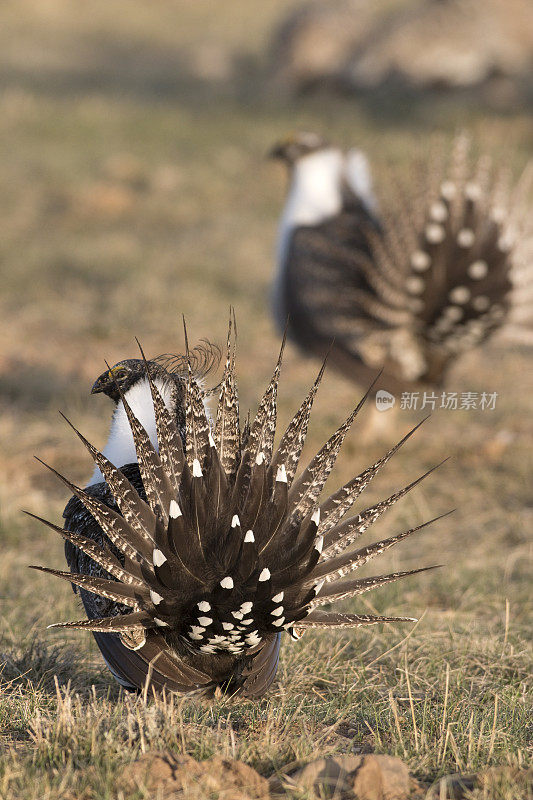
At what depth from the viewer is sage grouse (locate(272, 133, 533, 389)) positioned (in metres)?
4.95

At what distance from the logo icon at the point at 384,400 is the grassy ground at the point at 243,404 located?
212 mm

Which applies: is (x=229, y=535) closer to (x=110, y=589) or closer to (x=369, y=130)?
(x=110, y=589)

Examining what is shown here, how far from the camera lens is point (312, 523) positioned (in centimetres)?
229

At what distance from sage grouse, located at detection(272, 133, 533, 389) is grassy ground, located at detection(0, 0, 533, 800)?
71cm

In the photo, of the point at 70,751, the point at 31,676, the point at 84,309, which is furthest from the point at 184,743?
the point at 84,309

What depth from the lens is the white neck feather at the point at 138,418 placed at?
110 inches

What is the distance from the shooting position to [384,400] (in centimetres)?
566

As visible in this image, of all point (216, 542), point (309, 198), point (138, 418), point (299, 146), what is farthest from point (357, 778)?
point (299, 146)

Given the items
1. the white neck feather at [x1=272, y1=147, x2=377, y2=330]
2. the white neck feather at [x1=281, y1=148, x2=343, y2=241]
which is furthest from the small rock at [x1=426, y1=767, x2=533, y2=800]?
the white neck feather at [x1=281, y1=148, x2=343, y2=241]

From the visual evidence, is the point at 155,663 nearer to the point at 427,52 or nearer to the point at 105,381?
the point at 105,381

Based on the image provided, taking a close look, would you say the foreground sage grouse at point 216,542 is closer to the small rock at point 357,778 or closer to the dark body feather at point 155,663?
the dark body feather at point 155,663

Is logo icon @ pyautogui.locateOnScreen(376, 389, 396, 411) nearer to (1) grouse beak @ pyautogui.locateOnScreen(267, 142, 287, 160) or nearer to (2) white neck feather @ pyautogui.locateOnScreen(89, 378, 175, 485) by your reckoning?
(1) grouse beak @ pyautogui.locateOnScreen(267, 142, 287, 160)

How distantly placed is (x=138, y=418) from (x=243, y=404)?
3.30 meters

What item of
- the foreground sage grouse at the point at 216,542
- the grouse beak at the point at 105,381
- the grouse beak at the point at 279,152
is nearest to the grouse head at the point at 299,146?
the grouse beak at the point at 279,152
